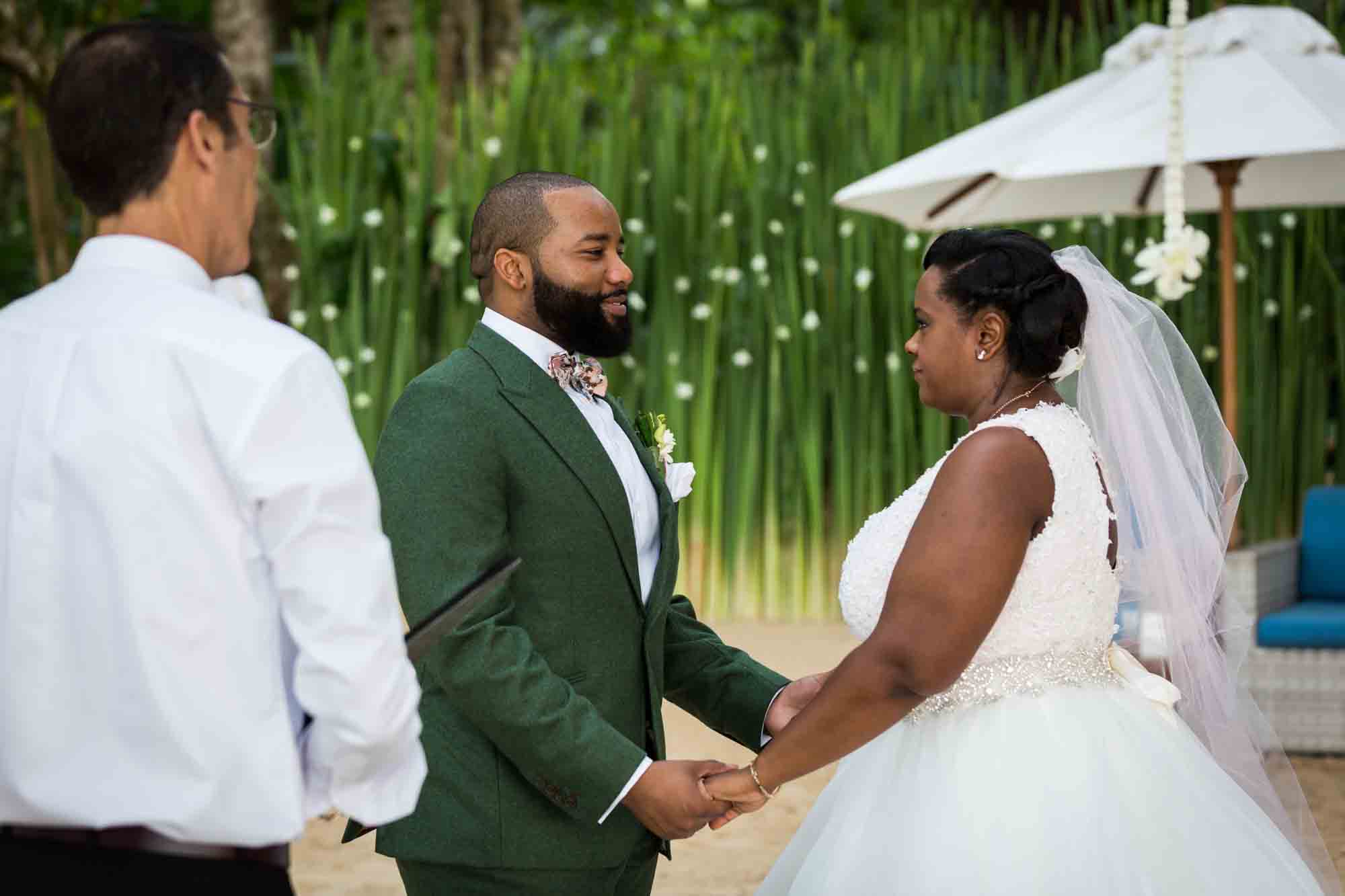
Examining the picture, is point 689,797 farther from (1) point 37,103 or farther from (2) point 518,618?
(1) point 37,103

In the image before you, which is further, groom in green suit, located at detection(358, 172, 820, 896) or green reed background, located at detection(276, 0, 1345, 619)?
green reed background, located at detection(276, 0, 1345, 619)

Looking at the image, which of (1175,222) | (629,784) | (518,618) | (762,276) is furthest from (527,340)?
(762,276)

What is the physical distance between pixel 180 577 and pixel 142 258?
334mm

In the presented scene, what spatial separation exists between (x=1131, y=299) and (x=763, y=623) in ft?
15.7

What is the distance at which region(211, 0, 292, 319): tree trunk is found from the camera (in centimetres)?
811

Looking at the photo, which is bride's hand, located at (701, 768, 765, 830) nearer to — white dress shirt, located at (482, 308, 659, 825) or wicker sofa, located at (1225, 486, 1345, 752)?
white dress shirt, located at (482, 308, 659, 825)

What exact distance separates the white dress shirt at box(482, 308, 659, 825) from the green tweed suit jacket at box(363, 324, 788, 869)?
4 centimetres

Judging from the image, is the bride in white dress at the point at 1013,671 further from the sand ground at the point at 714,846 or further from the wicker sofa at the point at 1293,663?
the wicker sofa at the point at 1293,663

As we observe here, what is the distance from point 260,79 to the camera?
8172mm

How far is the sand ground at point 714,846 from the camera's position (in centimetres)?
433

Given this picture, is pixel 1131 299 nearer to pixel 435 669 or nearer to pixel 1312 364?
pixel 435 669

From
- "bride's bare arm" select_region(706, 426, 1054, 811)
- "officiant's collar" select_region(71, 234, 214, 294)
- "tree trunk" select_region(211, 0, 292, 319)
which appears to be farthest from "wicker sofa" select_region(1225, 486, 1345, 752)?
"tree trunk" select_region(211, 0, 292, 319)

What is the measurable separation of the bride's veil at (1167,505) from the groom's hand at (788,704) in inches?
22.2

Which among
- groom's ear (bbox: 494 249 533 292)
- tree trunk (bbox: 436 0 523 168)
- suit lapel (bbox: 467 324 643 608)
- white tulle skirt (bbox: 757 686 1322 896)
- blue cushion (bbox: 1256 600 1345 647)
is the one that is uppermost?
tree trunk (bbox: 436 0 523 168)
